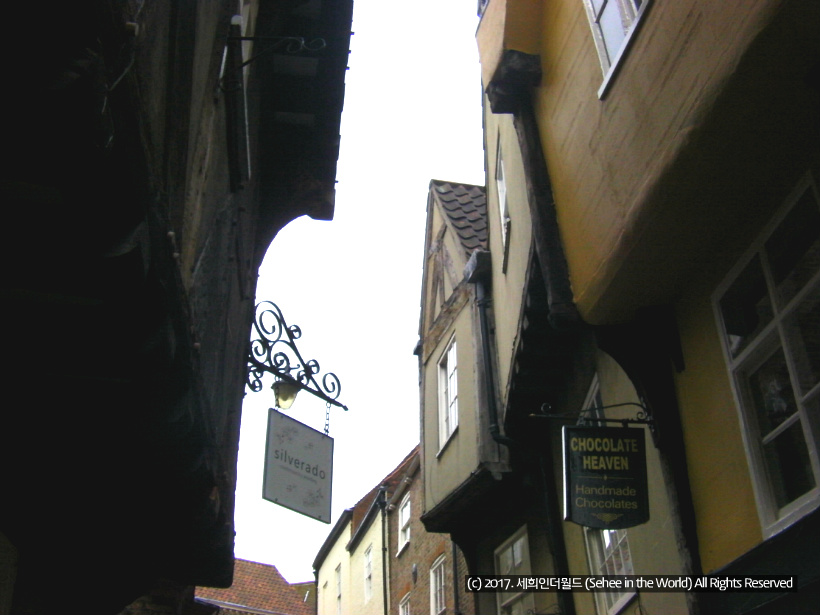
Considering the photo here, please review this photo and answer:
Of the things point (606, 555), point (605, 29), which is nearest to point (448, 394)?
point (606, 555)

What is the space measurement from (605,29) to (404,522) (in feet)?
61.5

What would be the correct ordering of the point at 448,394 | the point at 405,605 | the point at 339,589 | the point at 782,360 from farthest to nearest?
1. the point at 339,589
2. the point at 405,605
3. the point at 448,394
4. the point at 782,360

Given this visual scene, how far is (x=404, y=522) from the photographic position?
23359 millimetres

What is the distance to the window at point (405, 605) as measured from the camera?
70.8 feet

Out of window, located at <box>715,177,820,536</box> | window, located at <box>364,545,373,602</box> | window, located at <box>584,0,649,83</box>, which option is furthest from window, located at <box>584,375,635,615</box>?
window, located at <box>364,545,373,602</box>

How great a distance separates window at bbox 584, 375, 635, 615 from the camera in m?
7.43

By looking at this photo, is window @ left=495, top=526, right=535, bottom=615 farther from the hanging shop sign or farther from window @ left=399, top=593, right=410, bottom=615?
window @ left=399, top=593, right=410, bottom=615

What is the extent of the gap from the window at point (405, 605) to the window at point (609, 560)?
46.3 ft

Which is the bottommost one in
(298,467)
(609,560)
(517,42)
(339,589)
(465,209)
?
(609,560)

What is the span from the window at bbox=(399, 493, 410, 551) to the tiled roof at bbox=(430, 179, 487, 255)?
991 cm

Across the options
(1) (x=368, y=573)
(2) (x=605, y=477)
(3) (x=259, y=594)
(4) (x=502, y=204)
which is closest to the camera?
(2) (x=605, y=477)

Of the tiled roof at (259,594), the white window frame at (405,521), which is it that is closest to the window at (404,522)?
the white window frame at (405,521)

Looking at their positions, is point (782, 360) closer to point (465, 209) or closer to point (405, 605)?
point (465, 209)

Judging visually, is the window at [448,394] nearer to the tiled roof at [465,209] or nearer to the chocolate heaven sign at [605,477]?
the tiled roof at [465,209]
